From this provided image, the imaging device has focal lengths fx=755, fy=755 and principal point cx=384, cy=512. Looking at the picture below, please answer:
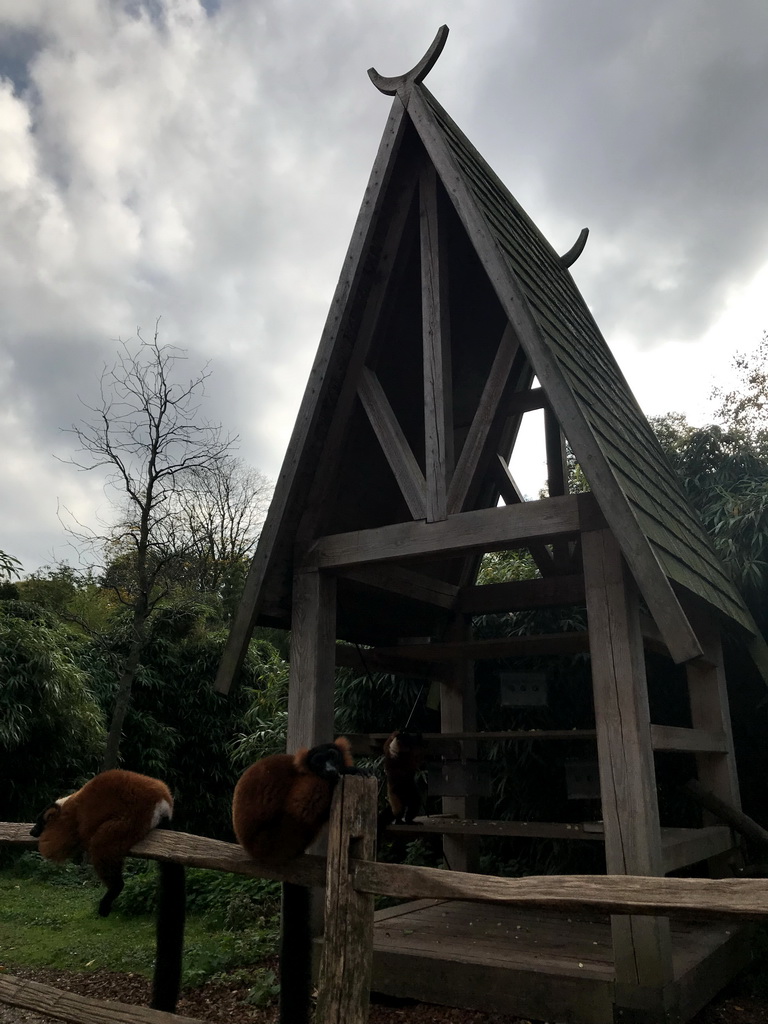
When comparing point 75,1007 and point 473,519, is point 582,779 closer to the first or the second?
point 473,519

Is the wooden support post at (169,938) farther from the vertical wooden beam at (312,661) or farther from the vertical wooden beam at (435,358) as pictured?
the vertical wooden beam at (435,358)

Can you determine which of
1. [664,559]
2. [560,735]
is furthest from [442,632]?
[664,559]

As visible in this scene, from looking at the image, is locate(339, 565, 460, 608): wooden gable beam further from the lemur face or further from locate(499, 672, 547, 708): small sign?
the lemur face

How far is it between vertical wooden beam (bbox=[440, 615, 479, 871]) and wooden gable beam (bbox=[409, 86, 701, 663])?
292 centimetres

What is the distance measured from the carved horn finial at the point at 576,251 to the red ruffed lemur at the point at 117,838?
6.07 meters

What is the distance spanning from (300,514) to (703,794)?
3122mm

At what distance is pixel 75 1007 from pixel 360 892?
4.60 ft

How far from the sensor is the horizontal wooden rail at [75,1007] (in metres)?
2.74

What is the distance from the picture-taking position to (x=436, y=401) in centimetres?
430

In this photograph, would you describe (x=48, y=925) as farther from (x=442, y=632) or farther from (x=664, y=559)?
(x=664, y=559)

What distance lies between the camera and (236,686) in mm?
11859

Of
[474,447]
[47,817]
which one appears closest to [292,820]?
[47,817]

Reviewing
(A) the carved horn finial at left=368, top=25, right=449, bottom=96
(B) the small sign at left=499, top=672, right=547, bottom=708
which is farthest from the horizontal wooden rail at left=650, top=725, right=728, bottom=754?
(A) the carved horn finial at left=368, top=25, right=449, bottom=96

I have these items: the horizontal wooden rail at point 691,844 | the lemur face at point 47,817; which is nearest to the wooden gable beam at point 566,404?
the horizontal wooden rail at point 691,844
